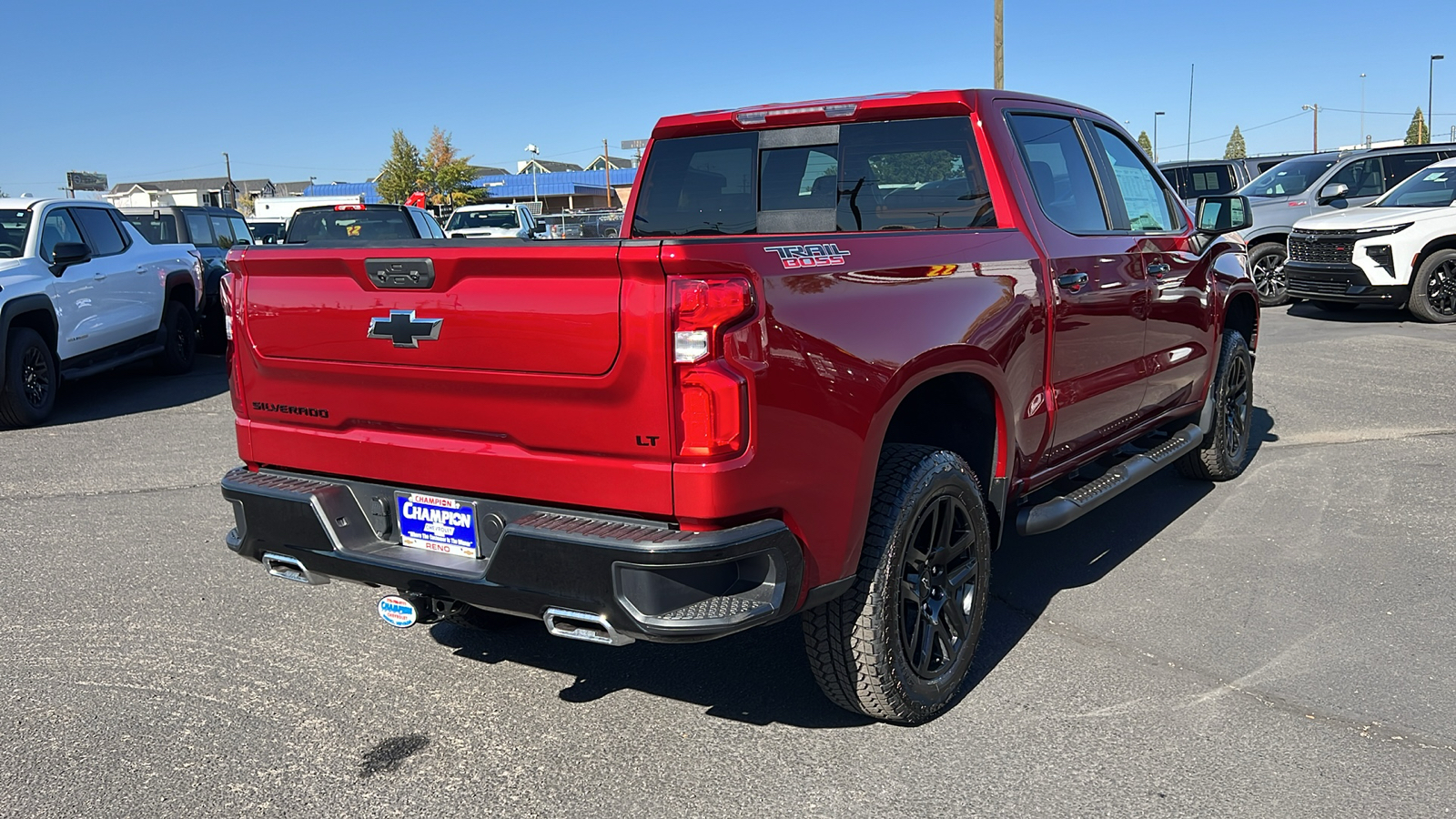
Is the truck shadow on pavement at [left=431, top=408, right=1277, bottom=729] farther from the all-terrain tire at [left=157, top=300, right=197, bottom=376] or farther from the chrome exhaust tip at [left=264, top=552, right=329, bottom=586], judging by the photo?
the all-terrain tire at [left=157, top=300, right=197, bottom=376]

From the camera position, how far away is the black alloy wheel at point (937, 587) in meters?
3.50

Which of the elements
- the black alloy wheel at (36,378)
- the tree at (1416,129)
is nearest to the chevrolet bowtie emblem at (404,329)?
the black alloy wheel at (36,378)

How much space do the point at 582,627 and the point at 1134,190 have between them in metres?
3.53

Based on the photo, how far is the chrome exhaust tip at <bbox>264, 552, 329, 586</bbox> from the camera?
11.5ft

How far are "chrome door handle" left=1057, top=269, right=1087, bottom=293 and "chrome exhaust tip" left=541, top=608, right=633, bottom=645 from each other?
2191 mm

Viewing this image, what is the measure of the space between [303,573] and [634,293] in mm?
1482

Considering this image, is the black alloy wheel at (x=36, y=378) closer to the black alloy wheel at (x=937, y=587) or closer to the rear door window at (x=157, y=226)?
the rear door window at (x=157, y=226)

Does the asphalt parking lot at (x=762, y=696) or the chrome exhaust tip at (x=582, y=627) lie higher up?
the chrome exhaust tip at (x=582, y=627)

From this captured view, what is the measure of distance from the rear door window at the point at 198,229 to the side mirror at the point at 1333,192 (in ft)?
48.6

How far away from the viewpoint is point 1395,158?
16.2 m

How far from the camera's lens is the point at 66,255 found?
897cm

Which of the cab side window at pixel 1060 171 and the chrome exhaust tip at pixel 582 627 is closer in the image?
the chrome exhaust tip at pixel 582 627

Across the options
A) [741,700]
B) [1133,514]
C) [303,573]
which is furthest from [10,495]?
[1133,514]

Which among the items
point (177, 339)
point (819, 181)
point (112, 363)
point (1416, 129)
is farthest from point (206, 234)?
point (1416, 129)
